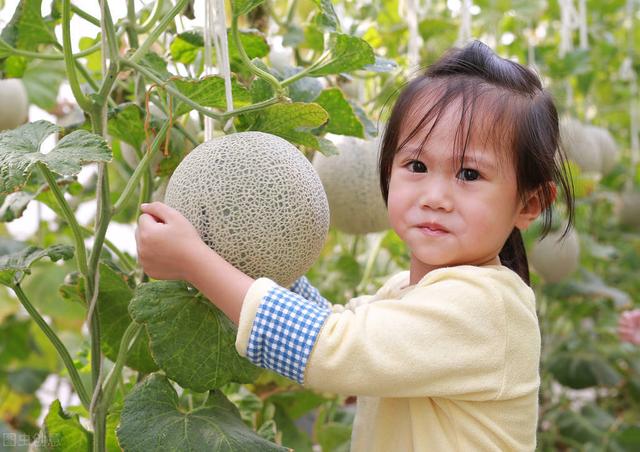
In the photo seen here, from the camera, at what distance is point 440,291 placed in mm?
895

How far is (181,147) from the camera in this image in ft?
3.54

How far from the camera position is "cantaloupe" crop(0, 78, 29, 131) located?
1462mm

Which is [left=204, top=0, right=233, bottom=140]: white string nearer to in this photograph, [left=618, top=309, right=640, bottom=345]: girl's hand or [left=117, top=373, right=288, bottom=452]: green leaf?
[left=117, top=373, right=288, bottom=452]: green leaf

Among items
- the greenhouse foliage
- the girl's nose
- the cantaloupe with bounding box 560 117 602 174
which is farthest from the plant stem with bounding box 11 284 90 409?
the cantaloupe with bounding box 560 117 602 174

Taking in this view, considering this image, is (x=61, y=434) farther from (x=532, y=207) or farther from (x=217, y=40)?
(x=532, y=207)

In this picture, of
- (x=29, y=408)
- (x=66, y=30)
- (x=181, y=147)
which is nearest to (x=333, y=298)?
(x=181, y=147)

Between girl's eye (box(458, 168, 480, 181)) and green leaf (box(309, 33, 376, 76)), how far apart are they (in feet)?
0.69

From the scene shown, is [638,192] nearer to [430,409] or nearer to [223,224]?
[430,409]

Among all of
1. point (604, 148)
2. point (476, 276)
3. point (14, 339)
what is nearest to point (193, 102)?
point (476, 276)

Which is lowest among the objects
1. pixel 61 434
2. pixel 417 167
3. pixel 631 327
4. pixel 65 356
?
pixel 631 327

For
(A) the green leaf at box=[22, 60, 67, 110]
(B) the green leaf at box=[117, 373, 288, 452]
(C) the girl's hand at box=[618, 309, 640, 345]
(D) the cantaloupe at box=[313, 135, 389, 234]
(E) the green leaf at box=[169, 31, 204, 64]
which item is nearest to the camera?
(B) the green leaf at box=[117, 373, 288, 452]

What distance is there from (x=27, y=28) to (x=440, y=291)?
0.66 m

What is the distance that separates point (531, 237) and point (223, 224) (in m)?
1.73

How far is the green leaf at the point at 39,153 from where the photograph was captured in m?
0.74
